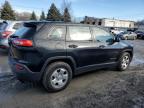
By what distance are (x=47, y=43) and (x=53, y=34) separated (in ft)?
1.03

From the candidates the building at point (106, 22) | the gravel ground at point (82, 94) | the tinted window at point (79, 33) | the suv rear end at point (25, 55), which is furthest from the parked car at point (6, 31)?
the building at point (106, 22)

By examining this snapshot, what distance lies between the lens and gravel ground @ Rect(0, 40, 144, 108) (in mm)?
3955

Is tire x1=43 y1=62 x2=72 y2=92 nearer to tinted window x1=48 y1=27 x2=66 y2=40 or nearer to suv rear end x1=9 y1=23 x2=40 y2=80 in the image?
suv rear end x1=9 y1=23 x2=40 y2=80

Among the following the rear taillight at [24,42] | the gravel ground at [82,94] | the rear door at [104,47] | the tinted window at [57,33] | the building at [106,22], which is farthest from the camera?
the building at [106,22]

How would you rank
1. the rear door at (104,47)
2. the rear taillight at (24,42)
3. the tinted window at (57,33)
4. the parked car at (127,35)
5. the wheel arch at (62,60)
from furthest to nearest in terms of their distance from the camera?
the parked car at (127,35) → the rear door at (104,47) → the tinted window at (57,33) → the wheel arch at (62,60) → the rear taillight at (24,42)

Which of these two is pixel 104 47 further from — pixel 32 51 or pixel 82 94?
pixel 32 51

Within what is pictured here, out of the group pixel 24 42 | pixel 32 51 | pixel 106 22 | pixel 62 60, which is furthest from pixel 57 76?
pixel 106 22

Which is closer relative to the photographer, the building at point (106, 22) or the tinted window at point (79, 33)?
the tinted window at point (79, 33)

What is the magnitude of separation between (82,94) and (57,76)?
74 cm

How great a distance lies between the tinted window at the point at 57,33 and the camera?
4.47m

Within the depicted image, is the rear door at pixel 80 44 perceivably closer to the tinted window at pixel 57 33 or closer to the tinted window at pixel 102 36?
the tinted window at pixel 57 33

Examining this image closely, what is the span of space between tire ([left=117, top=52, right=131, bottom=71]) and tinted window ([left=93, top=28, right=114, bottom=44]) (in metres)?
0.88

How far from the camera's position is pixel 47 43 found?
14.2 feet

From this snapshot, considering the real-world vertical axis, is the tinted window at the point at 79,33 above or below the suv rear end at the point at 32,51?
above
